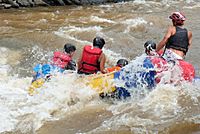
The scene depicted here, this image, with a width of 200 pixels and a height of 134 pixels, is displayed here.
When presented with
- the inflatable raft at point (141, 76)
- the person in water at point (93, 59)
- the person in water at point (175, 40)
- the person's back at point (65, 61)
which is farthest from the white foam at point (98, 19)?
the inflatable raft at point (141, 76)

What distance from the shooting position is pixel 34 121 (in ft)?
22.3

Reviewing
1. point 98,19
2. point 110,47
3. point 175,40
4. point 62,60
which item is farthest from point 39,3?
point 175,40

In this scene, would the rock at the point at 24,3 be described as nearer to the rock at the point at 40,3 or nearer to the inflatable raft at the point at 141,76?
the rock at the point at 40,3

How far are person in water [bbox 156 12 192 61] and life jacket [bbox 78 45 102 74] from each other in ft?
3.79

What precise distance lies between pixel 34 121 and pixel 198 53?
241 inches

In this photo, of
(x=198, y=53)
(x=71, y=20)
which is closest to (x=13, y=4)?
(x=71, y=20)

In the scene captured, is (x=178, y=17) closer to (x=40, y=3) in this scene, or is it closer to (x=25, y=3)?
(x=25, y=3)

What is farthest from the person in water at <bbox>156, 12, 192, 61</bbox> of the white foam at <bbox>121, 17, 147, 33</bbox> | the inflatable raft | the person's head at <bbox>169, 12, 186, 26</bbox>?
the white foam at <bbox>121, 17, 147, 33</bbox>

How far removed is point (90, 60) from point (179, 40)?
1695mm

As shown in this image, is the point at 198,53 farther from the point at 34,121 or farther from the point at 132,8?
the point at 132,8

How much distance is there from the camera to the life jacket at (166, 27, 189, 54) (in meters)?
7.54

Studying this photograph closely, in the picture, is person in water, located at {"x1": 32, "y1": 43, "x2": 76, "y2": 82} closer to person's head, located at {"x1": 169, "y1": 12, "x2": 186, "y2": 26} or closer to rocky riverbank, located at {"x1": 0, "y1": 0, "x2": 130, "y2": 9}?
person's head, located at {"x1": 169, "y1": 12, "x2": 186, "y2": 26}

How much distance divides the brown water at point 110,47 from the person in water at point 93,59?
1.46 feet

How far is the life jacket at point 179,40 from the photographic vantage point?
24.7ft
